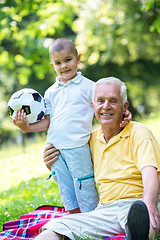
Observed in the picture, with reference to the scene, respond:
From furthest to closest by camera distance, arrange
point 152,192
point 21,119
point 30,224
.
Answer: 1. point 30,224
2. point 21,119
3. point 152,192

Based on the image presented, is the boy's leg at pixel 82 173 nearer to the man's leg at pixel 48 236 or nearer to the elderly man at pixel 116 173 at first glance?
the elderly man at pixel 116 173

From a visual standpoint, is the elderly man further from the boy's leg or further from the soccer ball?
the soccer ball

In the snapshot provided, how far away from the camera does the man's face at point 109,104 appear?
319 cm

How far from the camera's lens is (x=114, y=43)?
15203 millimetres

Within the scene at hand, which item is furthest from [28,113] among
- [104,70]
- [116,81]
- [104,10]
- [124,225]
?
[104,70]

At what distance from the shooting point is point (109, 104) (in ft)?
10.5

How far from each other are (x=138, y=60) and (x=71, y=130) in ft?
55.1

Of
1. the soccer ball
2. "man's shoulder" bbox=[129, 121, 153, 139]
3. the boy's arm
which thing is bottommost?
"man's shoulder" bbox=[129, 121, 153, 139]

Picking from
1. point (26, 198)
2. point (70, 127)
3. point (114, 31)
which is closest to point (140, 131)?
point (70, 127)

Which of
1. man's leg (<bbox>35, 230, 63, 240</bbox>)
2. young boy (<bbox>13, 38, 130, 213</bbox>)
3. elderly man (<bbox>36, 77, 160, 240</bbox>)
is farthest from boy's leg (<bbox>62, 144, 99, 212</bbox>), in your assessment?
man's leg (<bbox>35, 230, 63, 240</bbox>)

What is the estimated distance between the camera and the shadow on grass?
464 centimetres

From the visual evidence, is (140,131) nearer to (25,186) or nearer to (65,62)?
(65,62)

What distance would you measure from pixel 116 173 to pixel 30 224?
4.45ft

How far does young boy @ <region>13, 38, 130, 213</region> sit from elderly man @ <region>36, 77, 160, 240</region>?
6.6 inches
